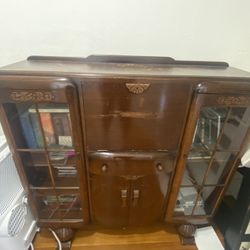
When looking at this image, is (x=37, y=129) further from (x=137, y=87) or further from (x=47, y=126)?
(x=137, y=87)

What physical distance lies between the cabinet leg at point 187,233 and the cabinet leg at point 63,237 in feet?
2.13

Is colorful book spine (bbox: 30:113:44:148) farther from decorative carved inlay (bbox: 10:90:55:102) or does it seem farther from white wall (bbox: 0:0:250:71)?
white wall (bbox: 0:0:250:71)

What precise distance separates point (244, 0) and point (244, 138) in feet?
2.29

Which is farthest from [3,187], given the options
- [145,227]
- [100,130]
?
[145,227]

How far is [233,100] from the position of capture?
82 centimetres

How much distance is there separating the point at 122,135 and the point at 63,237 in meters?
0.75

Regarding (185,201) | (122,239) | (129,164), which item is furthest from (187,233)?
(129,164)

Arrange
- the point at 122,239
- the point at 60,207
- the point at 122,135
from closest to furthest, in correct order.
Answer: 1. the point at 122,135
2. the point at 60,207
3. the point at 122,239

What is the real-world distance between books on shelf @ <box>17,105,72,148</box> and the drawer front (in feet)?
0.40

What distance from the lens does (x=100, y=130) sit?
2.76 ft

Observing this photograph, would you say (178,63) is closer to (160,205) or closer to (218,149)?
(218,149)

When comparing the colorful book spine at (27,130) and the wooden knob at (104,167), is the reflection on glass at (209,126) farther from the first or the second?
the colorful book spine at (27,130)

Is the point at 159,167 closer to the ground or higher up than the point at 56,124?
closer to the ground

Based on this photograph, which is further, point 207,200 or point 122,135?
point 207,200
